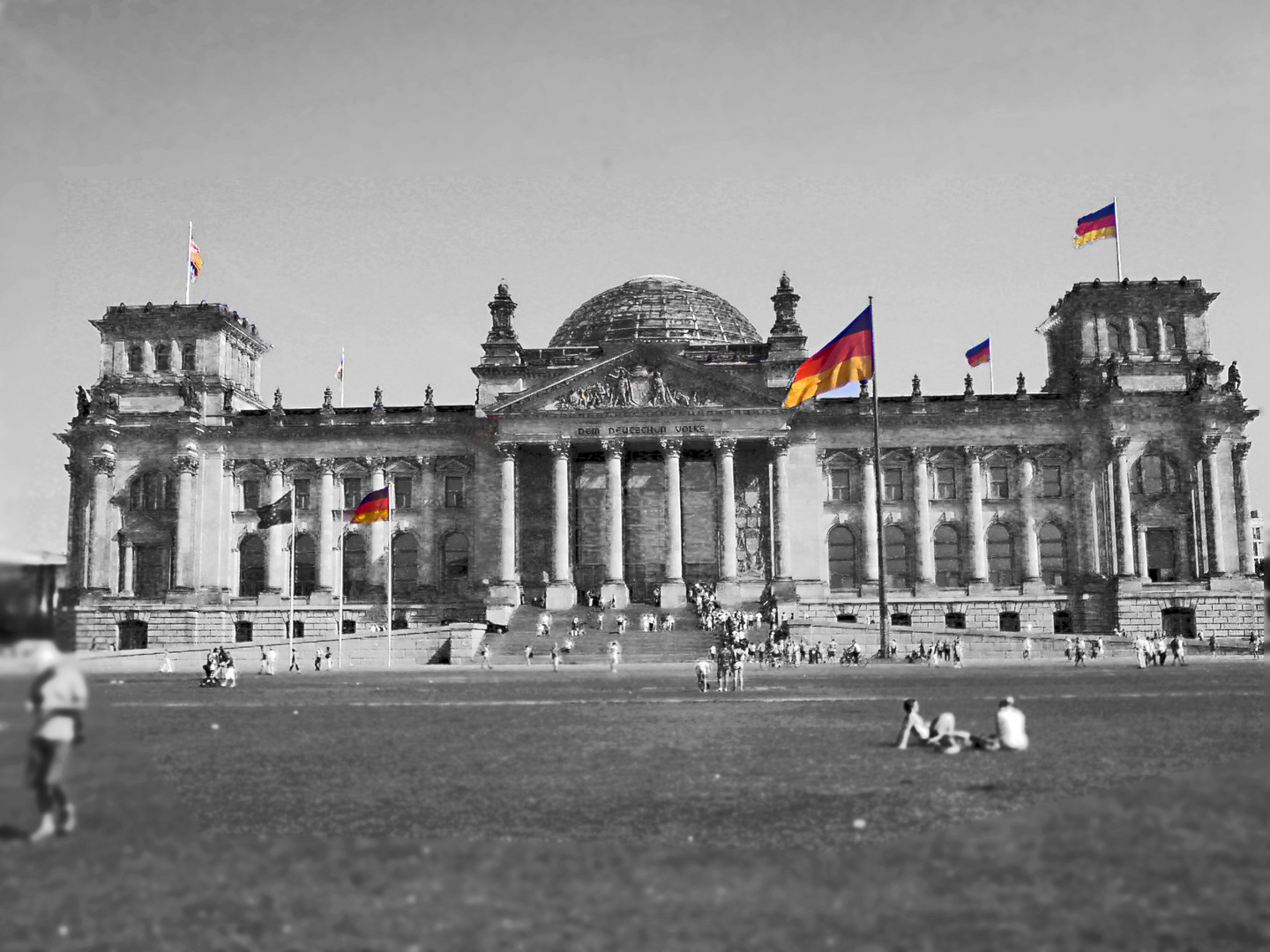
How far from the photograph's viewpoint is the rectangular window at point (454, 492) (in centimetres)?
7288

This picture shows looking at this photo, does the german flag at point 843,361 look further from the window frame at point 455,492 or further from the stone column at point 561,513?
the window frame at point 455,492

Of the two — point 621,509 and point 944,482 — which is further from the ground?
point 944,482

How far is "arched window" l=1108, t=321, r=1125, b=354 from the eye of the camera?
235 feet

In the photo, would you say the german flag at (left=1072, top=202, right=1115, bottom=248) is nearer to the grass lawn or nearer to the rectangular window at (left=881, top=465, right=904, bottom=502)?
the rectangular window at (left=881, top=465, right=904, bottom=502)

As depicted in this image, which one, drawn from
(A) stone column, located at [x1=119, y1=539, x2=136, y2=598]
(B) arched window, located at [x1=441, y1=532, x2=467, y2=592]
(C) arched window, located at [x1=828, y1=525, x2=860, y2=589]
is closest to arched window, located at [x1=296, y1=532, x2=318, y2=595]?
(B) arched window, located at [x1=441, y1=532, x2=467, y2=592]

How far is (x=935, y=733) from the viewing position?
1561 cm

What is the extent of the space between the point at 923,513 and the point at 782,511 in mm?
8522

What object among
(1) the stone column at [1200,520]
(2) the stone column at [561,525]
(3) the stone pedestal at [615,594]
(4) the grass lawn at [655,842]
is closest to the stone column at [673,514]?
(3) the stone pedestal at [615,594]

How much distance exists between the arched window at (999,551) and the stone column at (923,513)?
3.28 metres

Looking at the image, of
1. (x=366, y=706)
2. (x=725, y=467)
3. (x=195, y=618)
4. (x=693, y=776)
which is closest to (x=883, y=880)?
(x=693, y=776)

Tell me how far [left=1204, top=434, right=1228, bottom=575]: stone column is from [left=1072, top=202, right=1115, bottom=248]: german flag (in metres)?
17.1

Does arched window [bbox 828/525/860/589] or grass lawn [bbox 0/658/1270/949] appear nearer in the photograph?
grass lawn [bbox 0/658/1270/949]

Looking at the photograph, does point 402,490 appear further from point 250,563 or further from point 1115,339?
point 1115,339

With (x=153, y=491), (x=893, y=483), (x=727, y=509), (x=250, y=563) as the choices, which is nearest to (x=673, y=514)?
(x=727, y=509)
